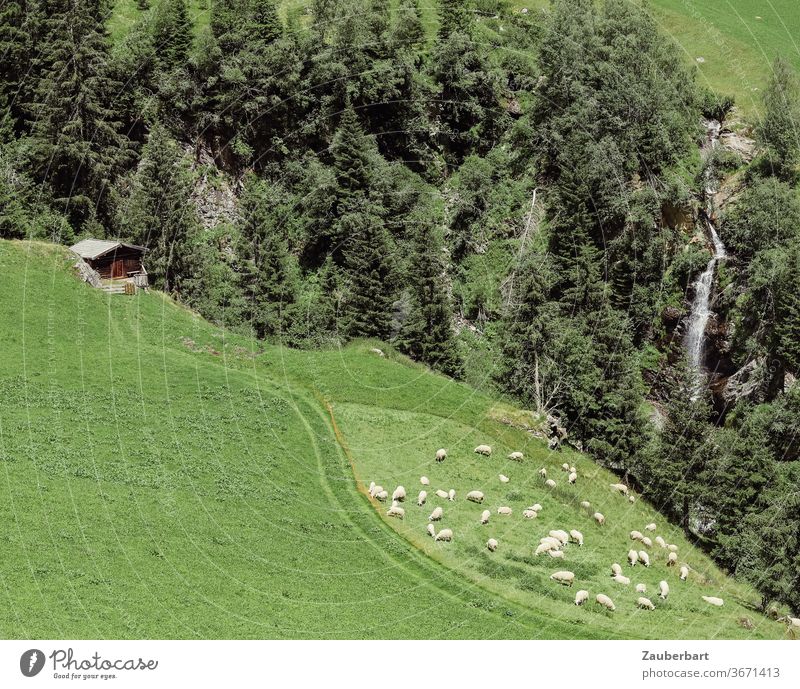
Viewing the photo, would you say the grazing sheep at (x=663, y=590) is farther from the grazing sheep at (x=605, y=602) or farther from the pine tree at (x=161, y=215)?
the pine tree at (x=161, y=215)

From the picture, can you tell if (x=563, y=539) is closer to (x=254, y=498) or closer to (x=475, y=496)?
(x=475, y=496)

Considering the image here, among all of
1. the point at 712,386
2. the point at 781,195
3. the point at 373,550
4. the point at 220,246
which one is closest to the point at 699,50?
the point at 781,195

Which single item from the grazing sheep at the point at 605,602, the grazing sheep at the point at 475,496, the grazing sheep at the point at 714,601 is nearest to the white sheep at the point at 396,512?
the grazing sheep at the point at 475,496

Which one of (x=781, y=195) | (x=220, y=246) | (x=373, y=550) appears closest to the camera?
(x=373, y=550)

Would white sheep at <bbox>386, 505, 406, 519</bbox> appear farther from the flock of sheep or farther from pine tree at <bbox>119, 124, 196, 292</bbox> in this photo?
pine tree at <bbox>119, 124, 196, 292</bbox>

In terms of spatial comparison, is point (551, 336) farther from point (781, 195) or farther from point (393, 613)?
point (393, 613)

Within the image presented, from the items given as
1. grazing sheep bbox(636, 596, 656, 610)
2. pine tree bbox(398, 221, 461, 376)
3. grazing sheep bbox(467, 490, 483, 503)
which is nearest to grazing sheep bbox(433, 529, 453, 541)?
grazing sheep bbox(467, 490, 483, 503)
